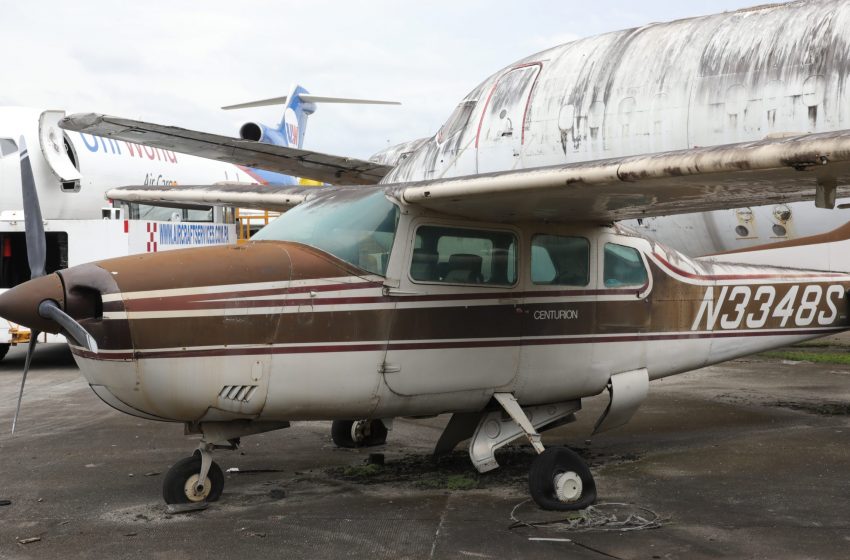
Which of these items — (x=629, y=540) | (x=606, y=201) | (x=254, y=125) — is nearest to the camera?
(x=629, y=540)

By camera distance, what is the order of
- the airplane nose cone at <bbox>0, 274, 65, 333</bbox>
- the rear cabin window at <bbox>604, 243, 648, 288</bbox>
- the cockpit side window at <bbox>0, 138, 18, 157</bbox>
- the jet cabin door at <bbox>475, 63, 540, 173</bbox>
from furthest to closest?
the cockpit side window at <bbox>0, 138, 18, 157</bbox> < the jet cabin door at <bbox>475, 63, 540, 173</bbox> < the rear cabin window at <bbox>604, 243, 648, 288</bbox> < the airplane nose cone at <bbox>0, 274, 65, 333</bbox>

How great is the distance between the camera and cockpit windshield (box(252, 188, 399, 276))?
611 centimetres

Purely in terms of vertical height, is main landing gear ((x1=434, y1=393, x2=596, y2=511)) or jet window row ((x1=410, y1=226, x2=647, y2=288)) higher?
jet window row ((x1=410, y1=226, x2=647, y2=288))

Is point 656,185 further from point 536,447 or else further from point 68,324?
point 68,324

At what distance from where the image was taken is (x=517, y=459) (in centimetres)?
785

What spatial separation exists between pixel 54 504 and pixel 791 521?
5044 millimetres

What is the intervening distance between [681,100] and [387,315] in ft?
20.3

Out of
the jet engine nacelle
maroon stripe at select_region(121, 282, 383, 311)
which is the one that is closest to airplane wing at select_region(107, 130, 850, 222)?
maroon stripe at select_region(121, 282, 383, 311)

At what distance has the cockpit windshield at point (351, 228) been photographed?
241 inches

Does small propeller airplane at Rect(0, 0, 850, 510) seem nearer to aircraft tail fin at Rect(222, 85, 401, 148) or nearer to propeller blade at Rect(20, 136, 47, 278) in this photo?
propeller blade at Rect(20, 136, 47, 278)

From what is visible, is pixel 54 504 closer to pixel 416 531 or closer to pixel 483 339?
pixel 416 531

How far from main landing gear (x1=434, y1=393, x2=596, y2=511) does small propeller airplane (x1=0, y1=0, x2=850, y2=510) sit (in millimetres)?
15

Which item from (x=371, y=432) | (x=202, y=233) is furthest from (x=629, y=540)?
(x=202, y=233)

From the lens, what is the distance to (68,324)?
5.27 meters
